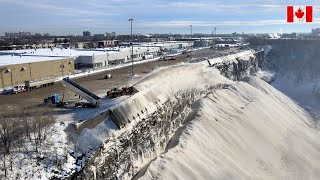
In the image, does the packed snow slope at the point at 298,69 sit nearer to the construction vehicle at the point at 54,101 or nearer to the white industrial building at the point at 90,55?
the white industrial building at the point at 90,55

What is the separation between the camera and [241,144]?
112 feet

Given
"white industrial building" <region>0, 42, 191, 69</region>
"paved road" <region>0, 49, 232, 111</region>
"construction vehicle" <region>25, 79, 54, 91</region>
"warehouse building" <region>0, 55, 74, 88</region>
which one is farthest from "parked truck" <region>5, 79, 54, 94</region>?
"white industrial building" <region>0, 42, 191, 69</region>

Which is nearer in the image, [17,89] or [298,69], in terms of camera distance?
[17,89]

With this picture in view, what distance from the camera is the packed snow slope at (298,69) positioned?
68.9m

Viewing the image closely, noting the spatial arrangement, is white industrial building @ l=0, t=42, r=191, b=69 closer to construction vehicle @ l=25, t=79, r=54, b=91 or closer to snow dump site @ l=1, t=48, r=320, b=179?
construction vehicle @ l=25, t=79, r=54, b=91

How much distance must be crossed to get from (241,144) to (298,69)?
67.7 meters

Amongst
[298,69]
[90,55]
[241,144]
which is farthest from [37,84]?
[298,69]

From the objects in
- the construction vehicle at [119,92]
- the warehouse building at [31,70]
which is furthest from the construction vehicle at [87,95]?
the warehouse building at [31,70]

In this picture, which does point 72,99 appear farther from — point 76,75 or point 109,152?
point 76,75

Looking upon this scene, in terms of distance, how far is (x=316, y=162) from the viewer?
33938 millimetres

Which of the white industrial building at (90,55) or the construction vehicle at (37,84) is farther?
the white industrial building at (90,55)

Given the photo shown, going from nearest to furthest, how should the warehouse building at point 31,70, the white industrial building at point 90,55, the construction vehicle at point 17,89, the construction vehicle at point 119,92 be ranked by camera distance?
the construction vehicle at point 119,92, the construction vehicle at point 17,89, the warehouse building at point 31,70, the white industrial building at point 90,55

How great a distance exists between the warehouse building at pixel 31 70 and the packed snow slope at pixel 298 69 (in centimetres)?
3646

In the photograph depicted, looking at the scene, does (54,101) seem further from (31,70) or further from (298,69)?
(298,69)
